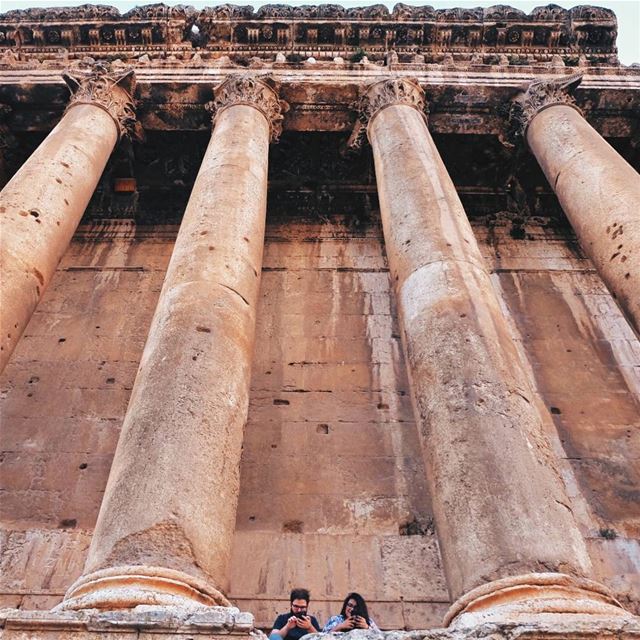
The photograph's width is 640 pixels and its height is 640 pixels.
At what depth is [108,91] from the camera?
12.6 metres

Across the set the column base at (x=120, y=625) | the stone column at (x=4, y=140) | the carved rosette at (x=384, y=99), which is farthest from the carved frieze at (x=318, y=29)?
the column base at (x=120, y=625)

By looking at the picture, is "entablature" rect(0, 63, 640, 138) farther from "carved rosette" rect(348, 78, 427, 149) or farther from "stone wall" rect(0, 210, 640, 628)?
"stone wall" rect(0, 210, 640, 628)

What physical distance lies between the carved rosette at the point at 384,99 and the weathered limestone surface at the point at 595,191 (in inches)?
86.5

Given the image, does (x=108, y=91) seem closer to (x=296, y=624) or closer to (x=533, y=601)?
(x=296, y=624)

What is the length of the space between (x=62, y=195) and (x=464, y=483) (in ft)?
23.6

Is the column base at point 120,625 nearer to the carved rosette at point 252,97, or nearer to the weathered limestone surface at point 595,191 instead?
the weathered limestone surface at point 595,191

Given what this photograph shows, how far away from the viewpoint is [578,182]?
34.4 feet

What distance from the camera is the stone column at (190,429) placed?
532cm

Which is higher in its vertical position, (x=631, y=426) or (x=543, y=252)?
(x=543, y=252)

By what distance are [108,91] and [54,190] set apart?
358 cm

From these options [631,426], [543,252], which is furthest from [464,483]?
[543,252]

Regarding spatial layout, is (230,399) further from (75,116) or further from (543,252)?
(543,252)

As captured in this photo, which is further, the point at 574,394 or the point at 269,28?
the point at 269,28

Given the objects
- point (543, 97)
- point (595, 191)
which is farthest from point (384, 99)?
point (595, 191)
